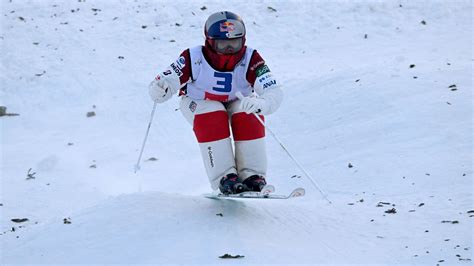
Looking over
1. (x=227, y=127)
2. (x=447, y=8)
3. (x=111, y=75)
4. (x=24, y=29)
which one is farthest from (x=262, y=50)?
(x=227, y=127)

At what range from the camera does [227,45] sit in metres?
6.05

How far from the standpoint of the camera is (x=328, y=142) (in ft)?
28.2

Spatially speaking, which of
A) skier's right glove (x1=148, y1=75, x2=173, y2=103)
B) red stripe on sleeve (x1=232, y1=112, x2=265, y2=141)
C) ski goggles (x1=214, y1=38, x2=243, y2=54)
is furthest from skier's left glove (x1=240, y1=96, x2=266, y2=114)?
skier's right glove (x1=148, y1=75, x2=173, y2=103)

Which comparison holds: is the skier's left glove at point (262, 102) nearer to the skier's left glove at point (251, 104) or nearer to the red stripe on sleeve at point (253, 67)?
the skier's left glove at point (251, 104)

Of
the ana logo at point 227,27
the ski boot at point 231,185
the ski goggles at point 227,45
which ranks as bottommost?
the ski boot at point 231,185

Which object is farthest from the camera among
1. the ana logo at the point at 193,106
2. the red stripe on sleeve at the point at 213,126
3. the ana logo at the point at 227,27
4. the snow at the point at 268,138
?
the ana logo at the point at 193,106

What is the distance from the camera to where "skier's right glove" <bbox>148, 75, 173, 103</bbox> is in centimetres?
619

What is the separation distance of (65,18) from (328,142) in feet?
21.2

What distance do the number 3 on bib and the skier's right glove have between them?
1.22 ft

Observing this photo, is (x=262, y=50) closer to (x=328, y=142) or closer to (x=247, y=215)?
(x=328, y=142)

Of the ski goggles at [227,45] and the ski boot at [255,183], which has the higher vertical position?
the ski goggles at [227,45]

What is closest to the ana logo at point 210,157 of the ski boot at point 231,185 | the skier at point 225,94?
the skier at point 225,94

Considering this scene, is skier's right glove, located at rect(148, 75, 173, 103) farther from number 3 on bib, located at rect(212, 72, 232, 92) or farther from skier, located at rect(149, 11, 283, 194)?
number 3 on bib, located at rect(212, 72, 232, 92)

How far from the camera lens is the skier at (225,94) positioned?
6082mm
